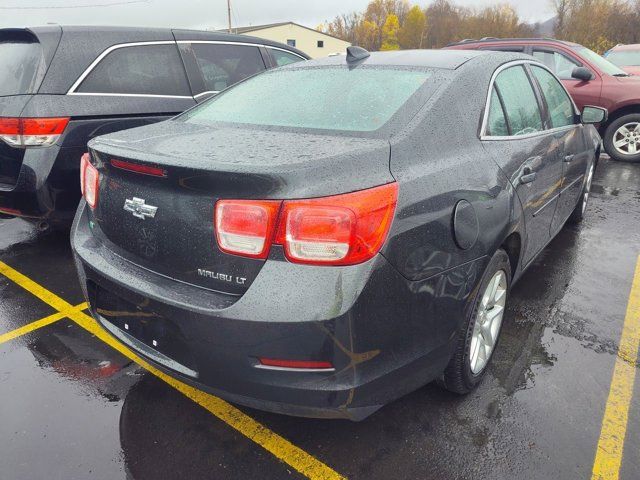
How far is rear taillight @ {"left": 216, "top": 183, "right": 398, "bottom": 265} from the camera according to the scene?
1.58 metres

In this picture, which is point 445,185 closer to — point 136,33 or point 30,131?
point 30,131

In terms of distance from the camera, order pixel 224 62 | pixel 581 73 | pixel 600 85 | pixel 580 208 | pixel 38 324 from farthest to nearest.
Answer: pixel 600 85
pixel 581 73
pixel 224 62
pixel 580 208
pixel 38 324

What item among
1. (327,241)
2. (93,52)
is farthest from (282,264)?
(93,52)

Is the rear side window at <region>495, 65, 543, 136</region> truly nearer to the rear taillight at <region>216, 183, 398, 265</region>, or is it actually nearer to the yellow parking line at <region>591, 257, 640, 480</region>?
the yellow parking line at <region>591, 257, 640, 480</region>

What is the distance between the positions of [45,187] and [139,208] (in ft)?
6.60

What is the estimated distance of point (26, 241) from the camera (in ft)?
14.4

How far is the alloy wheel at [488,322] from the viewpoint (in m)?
2.33

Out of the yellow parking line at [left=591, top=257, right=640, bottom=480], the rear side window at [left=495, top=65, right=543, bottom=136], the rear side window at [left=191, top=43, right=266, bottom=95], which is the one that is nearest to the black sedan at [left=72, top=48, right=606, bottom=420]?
the rear side window at [left=495, top=65, right=543, bottom=136]

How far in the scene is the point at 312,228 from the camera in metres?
1.59

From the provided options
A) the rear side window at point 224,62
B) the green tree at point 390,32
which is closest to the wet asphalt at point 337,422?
the rear side window at point 224,62

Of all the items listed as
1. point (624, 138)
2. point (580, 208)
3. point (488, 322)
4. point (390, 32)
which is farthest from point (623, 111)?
point (390, 32)

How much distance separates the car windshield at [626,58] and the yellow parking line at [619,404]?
9.48 metres

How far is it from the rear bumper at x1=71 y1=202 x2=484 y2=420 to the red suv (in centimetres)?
678

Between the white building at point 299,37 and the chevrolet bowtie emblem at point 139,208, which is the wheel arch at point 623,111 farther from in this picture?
the white building at point 299,37
